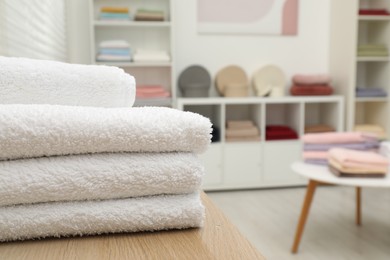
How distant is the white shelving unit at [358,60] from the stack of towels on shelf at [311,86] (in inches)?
5.9

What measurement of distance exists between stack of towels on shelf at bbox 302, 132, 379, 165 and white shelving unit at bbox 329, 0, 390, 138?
111 cm

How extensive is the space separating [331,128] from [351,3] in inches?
37.8

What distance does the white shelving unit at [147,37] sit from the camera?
2918mm

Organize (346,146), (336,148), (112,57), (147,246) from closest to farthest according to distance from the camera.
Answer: (147,246)
(336,148)
(346,146)
(112,57)

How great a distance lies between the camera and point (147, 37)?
315 centimetres

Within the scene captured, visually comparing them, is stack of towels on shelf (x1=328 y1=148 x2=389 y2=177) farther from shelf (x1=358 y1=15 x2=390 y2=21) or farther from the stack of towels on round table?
shelf (x1=358 y1=15 x2=390 y2=21)

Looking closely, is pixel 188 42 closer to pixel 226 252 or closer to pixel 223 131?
pixel 223 131

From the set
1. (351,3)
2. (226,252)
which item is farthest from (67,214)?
(351,3)

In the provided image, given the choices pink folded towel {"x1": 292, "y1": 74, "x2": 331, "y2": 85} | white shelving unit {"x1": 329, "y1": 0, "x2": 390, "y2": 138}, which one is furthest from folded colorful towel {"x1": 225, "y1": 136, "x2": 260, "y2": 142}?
white shelving unit {"x1": 329, "y1": 0, "x2": 390, "y2": 138}

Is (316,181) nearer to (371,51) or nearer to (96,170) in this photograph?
(96,170)

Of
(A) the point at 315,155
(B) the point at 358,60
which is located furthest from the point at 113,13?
(B) the point at 358,60

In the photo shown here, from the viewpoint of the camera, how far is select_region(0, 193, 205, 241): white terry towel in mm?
432

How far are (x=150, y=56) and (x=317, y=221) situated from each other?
1.59m

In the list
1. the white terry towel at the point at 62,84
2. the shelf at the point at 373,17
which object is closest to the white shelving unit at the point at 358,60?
the shelf at the point at 373,17
